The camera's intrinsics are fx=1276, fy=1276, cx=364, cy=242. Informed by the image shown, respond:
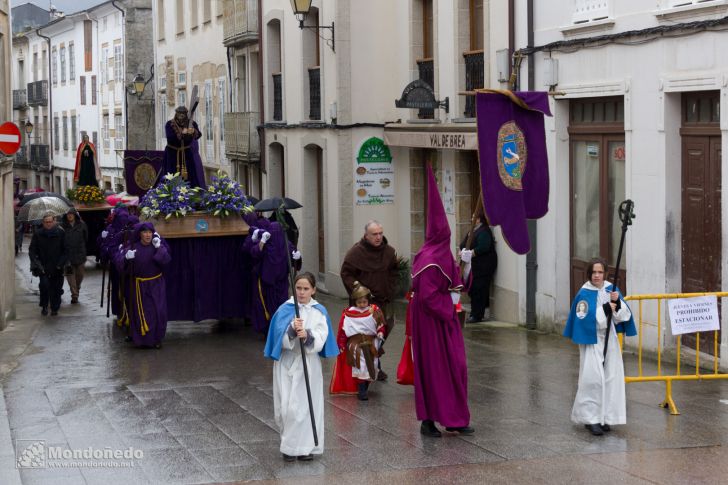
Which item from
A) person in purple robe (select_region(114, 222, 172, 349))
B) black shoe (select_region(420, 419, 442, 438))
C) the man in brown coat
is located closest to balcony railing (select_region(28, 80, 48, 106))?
person in purple robe (select_region(114, 222, 172, 349))

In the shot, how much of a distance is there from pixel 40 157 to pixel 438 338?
56.7 metres

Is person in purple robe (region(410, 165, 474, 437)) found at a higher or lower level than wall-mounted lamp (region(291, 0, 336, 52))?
lower

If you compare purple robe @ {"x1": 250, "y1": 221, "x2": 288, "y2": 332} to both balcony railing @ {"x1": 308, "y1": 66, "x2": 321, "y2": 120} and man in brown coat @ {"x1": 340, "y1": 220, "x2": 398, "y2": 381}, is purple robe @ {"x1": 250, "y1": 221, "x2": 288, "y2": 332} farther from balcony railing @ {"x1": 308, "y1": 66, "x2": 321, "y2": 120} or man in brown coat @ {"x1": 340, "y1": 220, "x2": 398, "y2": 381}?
balcony railing @ {"x1": 308, "y1": 66, "x2": 321, "y2": 120}

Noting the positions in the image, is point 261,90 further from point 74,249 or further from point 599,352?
point 599,352

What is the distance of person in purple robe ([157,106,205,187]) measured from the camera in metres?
18.4

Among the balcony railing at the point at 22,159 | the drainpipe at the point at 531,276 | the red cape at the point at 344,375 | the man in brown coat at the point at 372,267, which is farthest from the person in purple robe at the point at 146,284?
the balcony railing at the point at 22,159

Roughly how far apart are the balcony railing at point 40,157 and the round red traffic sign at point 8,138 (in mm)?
47074

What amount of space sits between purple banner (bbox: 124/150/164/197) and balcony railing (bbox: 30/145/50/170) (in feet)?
123

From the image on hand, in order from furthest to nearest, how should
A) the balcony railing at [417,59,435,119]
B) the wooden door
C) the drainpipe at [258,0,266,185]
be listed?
the drainpipe at [258,0,266,185], the balcony railing at [417,59,435,119], the wooden door

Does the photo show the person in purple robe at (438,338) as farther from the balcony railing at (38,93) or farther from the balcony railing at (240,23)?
the balcony railing at (38,93)

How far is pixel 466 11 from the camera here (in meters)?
19.5

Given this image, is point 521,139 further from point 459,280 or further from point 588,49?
point 588,49

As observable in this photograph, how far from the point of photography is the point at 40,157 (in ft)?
211

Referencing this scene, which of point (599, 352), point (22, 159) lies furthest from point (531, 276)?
point (22, 159)
